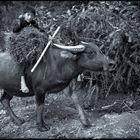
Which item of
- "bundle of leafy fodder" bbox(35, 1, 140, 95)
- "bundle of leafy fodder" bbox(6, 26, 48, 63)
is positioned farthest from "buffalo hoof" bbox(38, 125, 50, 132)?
"bundle of leafy fodder" bbox(35, 1, 140, 95)

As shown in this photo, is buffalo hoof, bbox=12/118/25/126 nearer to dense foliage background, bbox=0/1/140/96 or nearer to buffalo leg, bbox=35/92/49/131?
buffalo leg, bbox=35/92/49/131

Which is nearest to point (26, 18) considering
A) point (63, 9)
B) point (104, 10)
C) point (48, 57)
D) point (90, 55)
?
point (48, 57)

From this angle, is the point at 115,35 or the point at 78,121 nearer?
the point at 78,121

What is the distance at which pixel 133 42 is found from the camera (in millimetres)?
7367

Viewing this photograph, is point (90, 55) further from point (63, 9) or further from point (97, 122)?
point (63, 9)

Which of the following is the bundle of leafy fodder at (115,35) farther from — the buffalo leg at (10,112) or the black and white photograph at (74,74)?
the buffalo leg at (10,112)

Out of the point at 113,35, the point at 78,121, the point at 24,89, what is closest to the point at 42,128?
the point at 78,121

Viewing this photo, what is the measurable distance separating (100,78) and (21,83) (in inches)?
86.0

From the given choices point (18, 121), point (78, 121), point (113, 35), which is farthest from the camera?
point (113, 35)

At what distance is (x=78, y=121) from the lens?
6.79 m

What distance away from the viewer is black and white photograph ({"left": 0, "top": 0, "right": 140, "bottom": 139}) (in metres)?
6.24

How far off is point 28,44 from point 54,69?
68 cm

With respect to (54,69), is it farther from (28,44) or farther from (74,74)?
(28,44)

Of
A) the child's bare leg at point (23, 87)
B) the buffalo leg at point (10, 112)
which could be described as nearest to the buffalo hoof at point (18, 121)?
the buffalo leg at point (10, 112)
